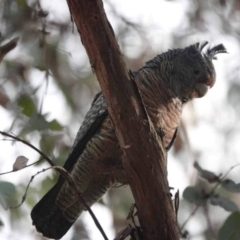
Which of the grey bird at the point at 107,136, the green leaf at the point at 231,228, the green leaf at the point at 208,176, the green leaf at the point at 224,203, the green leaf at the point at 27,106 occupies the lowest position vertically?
the green leaf at the point at 231,228

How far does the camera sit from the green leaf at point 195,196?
3.06 meters

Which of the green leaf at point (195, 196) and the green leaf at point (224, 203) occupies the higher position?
the green leaf at point (195, 196)

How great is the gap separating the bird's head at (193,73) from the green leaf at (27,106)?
72cm

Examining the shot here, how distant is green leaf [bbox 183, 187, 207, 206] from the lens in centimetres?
306

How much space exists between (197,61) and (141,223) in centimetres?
122

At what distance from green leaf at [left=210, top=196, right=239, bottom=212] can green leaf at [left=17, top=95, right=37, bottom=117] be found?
3.50 ft

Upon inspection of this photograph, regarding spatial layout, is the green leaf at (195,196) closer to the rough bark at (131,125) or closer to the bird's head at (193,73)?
the rough bark at (131,125)

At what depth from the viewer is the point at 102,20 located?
238 centimetres

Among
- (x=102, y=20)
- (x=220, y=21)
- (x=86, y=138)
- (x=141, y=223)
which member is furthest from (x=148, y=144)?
(x=220, y=21)

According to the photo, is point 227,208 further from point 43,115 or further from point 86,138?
point 43,115

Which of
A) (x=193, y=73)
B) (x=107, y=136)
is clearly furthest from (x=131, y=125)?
(x=193, y=73)

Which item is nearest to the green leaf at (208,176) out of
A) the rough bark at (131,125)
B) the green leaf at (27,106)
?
the rough bark at (131,125)

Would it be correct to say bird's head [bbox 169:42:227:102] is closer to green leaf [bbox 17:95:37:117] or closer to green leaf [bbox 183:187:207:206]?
green leaf [bbox 183:187:207:206]

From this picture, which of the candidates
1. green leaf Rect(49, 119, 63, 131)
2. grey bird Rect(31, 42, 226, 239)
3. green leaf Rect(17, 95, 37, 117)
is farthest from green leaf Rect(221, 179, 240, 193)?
green leaf Rect(17, 95, 37, 117)
